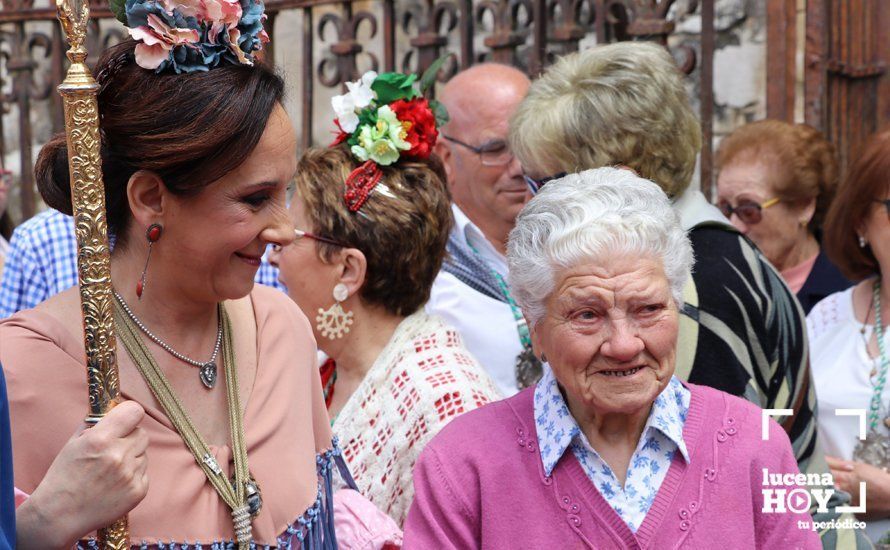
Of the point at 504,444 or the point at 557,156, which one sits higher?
the point at 557,156

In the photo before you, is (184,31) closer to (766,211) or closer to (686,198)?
(686,198)

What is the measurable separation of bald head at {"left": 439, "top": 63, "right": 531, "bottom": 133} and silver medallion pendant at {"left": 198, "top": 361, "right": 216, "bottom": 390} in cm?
245

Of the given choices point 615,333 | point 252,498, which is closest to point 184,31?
point 252,498

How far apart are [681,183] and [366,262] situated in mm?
955

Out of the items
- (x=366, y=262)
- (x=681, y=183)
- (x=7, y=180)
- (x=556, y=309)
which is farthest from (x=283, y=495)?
(x=7, y=180)

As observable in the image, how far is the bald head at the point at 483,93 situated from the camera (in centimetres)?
474

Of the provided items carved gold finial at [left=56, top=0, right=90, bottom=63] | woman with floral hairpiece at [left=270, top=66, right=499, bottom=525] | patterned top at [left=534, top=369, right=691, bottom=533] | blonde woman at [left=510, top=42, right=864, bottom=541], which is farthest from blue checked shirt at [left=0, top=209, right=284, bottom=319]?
patterned top at [left=534, top=369, right=691, bottom=533]

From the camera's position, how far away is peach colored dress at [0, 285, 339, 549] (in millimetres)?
2252

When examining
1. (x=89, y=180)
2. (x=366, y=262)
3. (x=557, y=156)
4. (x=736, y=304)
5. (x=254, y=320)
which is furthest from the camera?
(x=366, y=262)

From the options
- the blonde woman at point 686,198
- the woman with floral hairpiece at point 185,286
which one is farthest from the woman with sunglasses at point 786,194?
the woman with floral hairpiece at point 185,286

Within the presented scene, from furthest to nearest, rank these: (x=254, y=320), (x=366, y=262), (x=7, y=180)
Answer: (x=7, y=180) < (x=366, y=262) < (x=254, y=320)

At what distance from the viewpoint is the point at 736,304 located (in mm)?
2910

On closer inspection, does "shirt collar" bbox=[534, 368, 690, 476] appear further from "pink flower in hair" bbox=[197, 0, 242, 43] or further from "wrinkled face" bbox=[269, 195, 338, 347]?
"wrinkled face" bbox=[269, 195, 338, 347]

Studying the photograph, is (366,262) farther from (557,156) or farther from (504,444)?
(504,444)
